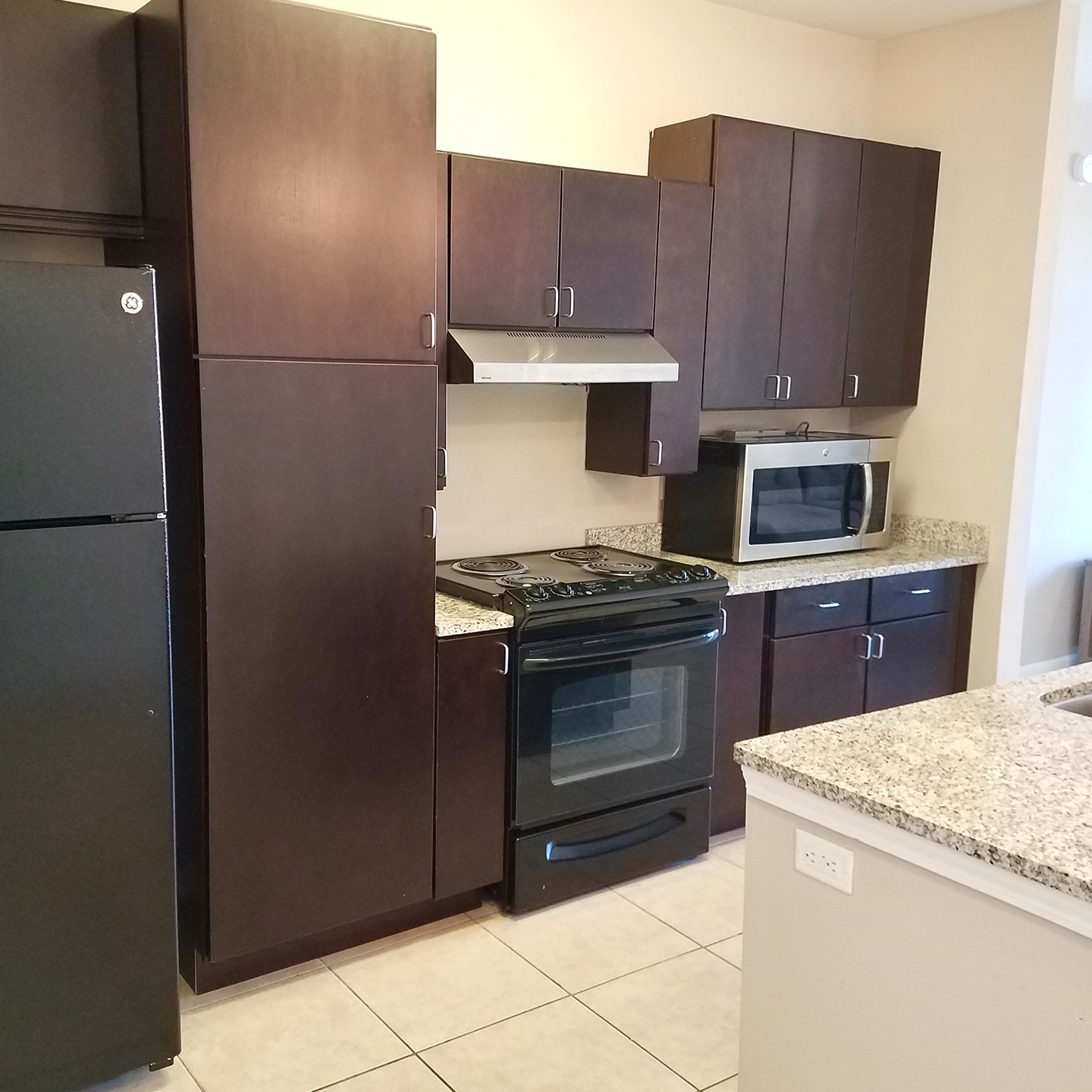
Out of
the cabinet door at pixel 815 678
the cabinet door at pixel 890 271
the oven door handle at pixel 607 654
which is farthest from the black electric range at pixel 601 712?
the cabinet door at pixel 890 271

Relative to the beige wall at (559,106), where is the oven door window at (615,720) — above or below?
below

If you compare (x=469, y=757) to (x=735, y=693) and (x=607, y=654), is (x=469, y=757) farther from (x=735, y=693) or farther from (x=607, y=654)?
(x=735, y=693)

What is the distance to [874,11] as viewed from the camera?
3801 millimetres

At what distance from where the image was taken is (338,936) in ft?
9.31

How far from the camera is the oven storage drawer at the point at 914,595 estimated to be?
3742 millimetres

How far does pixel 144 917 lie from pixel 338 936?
2.37 feet

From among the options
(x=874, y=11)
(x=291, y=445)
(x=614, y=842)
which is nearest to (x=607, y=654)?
(x=614, y=842)

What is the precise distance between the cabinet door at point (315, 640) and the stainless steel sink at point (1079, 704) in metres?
1.47

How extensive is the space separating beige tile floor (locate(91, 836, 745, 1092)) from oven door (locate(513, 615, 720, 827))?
0.35 m

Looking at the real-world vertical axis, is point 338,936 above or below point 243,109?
below

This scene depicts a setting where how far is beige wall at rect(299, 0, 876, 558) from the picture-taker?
3244mm

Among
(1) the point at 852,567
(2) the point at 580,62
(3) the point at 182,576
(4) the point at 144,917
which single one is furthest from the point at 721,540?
(4) the point at 144,917

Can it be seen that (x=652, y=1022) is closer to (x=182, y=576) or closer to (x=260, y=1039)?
(x=260, y=1039)

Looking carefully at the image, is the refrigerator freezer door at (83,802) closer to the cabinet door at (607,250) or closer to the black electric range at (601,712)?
the black electric range at (601,712)
